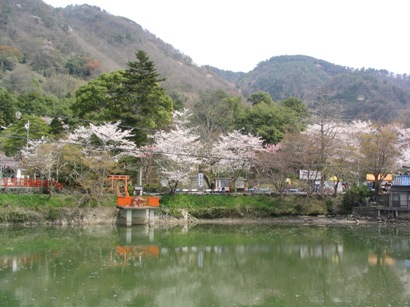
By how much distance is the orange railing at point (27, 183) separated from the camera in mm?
28078

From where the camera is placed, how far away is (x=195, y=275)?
14.8 m

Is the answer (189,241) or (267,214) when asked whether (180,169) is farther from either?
(189,241)

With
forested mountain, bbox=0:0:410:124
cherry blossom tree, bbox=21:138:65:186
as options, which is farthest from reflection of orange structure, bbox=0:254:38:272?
forested mountain, bbox=0:0:410:124

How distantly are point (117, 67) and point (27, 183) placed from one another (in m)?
63.1

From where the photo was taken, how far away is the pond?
11188mm

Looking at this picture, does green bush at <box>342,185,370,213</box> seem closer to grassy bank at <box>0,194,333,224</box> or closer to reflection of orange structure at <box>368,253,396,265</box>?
grassy bank at <box>0,194,333,224</box>

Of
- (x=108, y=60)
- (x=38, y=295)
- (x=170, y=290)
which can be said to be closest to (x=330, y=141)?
(x=170, y=290)

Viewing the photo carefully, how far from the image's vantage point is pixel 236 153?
35812mm

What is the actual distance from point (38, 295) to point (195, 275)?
18.2 ft

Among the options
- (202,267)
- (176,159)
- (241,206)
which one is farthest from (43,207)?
(202,267)

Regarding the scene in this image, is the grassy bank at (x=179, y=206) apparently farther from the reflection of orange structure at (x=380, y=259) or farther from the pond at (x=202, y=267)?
the reflection of orange structure at (x=380, y=259)

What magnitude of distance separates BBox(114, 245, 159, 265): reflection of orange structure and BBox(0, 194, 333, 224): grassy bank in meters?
8.97

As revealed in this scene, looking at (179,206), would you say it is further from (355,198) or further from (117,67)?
(117,67)

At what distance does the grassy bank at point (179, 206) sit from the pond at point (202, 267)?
1.70 m
